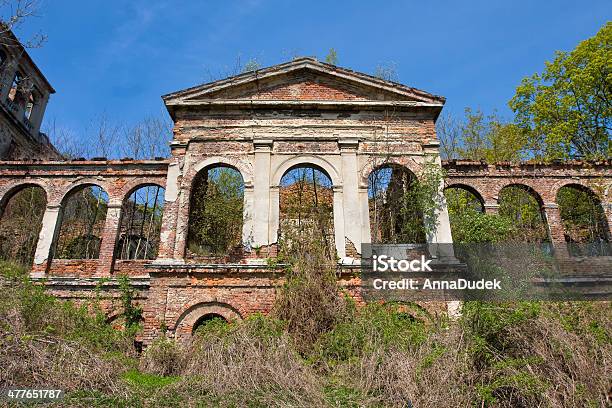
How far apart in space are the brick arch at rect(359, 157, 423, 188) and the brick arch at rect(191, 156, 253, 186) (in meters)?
3.16

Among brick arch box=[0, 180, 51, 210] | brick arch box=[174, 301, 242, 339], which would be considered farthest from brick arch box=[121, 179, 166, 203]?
brick arch box=[174, 301, 242, 339]

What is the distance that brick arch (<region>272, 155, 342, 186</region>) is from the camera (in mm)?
11414

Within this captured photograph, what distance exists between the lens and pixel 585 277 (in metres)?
11.9

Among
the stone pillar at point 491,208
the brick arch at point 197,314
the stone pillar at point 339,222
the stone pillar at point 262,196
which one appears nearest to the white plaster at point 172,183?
the stone pillar at point 262,196

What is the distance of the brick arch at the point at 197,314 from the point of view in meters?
9.96

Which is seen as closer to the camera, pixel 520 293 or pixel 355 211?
pixel 520 293

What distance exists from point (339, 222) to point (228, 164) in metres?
3.50

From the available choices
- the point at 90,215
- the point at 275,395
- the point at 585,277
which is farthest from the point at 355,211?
the point at 90,215

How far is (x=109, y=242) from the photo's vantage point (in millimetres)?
12141

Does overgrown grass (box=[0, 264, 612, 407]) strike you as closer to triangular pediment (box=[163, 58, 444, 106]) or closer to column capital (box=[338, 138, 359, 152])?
column capital (box=[338, 138, 359, 152])

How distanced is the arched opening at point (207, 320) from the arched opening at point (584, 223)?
10.6 meters

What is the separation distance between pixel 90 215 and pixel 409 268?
1569cm

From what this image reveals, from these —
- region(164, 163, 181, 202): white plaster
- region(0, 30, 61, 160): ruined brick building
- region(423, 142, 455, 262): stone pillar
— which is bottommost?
region(423, 142, 455, 262): stone pillar

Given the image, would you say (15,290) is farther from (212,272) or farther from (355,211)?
(355,211)
